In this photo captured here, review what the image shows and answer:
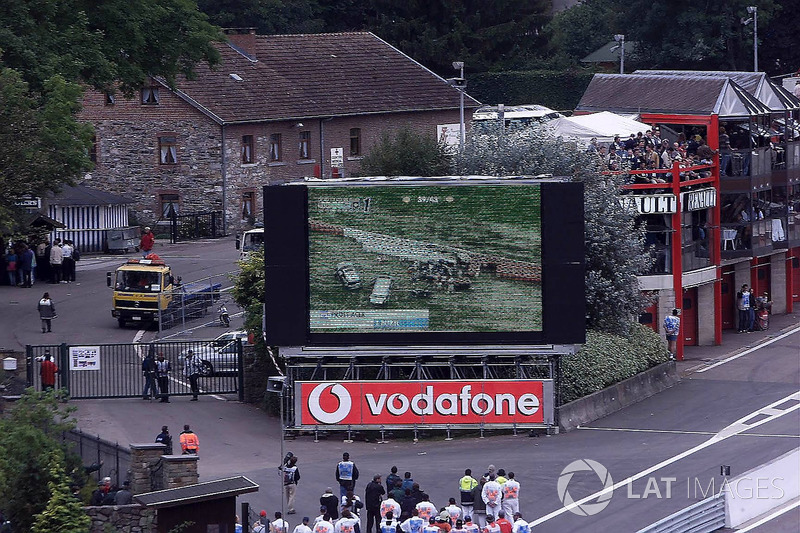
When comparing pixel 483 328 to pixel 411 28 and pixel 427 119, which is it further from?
pixel 411 28

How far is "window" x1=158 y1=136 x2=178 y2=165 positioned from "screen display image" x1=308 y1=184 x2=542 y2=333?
2937 cm

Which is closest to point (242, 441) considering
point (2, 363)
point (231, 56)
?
point (2, 363)

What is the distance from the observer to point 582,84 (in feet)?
283

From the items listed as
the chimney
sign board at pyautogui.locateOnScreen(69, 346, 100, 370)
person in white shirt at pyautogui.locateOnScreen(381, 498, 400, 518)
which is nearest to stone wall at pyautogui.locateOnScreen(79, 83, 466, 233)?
the chimney

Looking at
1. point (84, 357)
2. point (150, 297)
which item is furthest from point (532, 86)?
point (84, 357)

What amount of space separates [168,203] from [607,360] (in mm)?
29781

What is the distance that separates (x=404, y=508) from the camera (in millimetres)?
27406

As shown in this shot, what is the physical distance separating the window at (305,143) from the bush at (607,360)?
27500 mm

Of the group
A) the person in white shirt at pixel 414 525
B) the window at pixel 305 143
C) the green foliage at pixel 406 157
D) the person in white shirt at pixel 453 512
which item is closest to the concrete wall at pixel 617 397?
the person in white shirt at pixel 453 512

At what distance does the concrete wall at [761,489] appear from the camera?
91.5ft

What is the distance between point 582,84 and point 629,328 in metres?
47.5

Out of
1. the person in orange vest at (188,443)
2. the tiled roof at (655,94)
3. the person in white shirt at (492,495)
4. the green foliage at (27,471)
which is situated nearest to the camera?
the green foliage at (27,471)

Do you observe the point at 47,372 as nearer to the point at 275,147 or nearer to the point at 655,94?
the point at 655,94

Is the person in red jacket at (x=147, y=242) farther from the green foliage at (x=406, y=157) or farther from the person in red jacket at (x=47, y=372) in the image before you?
the person in red jacket at (x=47, y=372)
